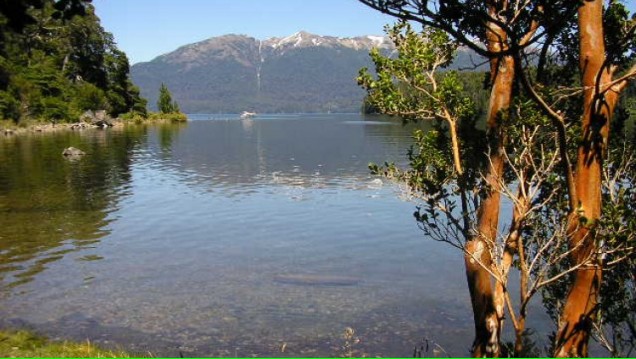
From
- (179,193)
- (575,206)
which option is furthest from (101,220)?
(575,206)

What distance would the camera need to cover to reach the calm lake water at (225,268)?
15672 mm

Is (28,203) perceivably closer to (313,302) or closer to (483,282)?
(313,302)

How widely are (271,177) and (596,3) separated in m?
43.8

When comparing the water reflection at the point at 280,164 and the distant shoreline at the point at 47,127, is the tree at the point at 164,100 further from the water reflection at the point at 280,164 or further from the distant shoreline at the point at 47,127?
the water reflection at the point at 280,164

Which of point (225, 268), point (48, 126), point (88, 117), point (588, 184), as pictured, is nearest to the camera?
point (588, 184)

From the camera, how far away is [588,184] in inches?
312

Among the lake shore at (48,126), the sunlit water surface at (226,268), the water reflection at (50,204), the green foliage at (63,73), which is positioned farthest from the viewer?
the green foliage at (63,73)

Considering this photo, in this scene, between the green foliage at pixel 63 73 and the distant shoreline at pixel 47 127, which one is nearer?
the distant shoreline at pixel 47 127

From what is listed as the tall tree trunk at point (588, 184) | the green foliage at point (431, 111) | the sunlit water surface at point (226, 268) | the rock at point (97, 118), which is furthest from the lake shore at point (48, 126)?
the tall tree trunk at point (588, 184)

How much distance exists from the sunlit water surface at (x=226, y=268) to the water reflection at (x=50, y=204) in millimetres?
147

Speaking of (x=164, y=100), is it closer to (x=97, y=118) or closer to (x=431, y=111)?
(x=97, y=118)

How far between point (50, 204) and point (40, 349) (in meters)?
25.0

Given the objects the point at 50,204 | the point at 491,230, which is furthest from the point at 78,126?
the point at 491,230

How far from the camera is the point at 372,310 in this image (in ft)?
Answer: 57.8
